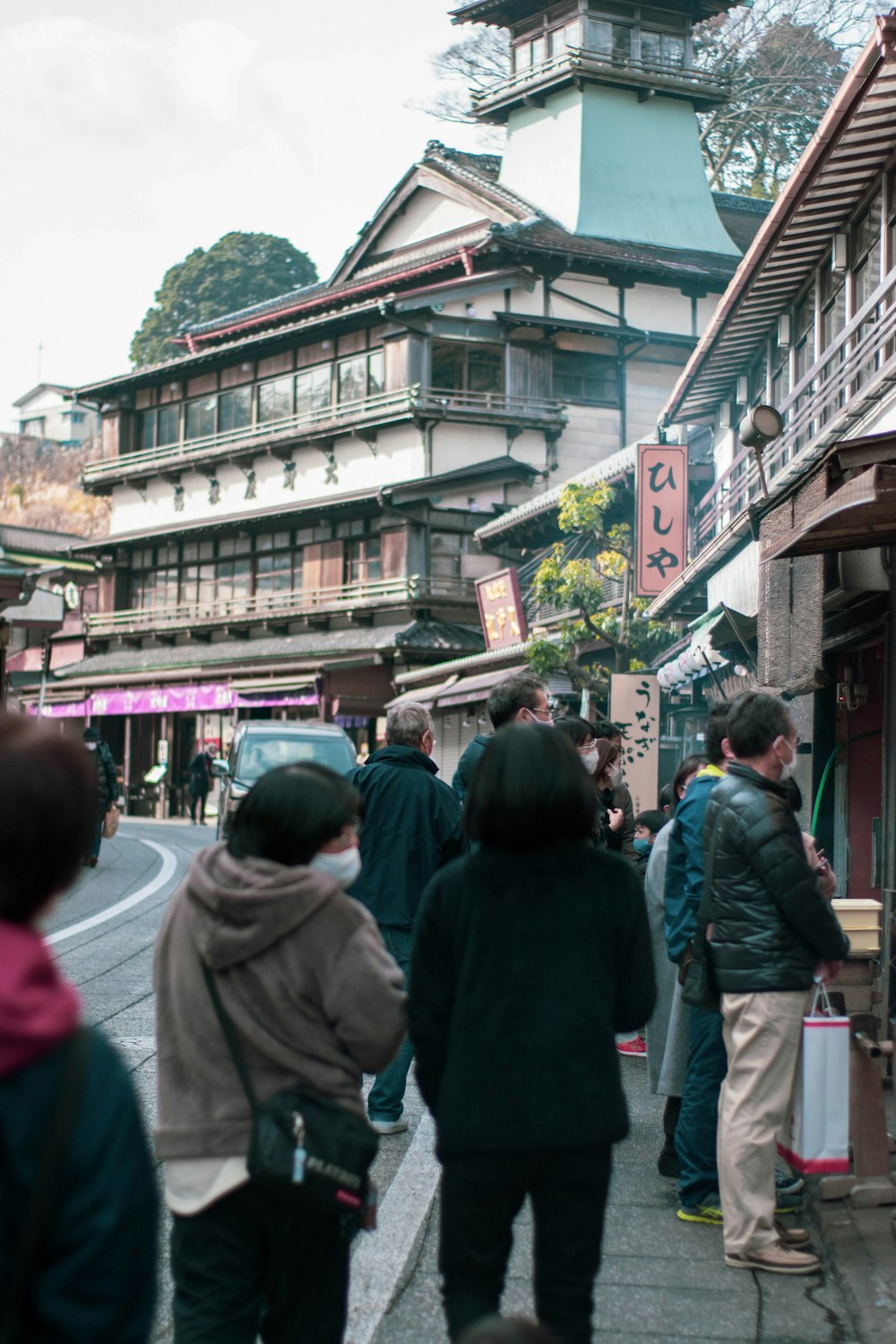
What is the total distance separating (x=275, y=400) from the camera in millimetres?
36219

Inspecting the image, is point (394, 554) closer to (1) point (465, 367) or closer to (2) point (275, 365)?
(1) point (465, 367)

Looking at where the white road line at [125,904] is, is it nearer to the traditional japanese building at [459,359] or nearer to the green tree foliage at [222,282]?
the traditional japanese building at [459,359]

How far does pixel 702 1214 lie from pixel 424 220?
105 feet

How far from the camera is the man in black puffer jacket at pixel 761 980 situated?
447 centimetres

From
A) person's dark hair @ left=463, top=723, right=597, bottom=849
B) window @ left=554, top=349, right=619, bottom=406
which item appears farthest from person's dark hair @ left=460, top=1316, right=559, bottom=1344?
window @ left=554, top=349, right=619, bottom=406

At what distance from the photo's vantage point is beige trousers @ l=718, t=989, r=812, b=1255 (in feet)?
14.8

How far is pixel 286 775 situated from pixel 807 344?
12.6m

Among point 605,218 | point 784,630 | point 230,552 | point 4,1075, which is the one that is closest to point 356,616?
point 230,552

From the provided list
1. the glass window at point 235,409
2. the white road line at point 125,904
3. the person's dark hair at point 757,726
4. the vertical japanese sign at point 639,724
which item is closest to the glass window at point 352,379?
the glass window at point 235,409

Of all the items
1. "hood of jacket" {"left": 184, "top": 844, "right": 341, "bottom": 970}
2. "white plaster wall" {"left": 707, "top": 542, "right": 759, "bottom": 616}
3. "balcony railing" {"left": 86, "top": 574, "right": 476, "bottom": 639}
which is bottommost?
"hood of jacket" {"left": 184, "top": 844, "right": 341, "bottom": 970}

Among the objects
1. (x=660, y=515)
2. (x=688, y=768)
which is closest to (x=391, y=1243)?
(x=688, y=768)

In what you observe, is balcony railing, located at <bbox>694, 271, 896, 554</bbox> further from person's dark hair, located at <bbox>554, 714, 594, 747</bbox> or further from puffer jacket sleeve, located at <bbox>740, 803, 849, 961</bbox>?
puffer jacket sleeve, located at <bbox>740, 803, 849, 961</bbox>

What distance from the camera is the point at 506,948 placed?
2.95 m

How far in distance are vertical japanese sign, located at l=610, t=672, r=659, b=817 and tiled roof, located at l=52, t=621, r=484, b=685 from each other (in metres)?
15.3
